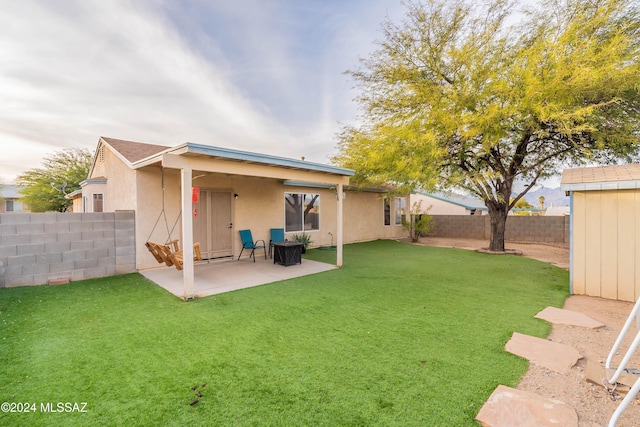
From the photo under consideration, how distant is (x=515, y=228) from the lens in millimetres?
13570

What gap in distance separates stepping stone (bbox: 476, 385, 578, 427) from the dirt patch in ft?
0.31

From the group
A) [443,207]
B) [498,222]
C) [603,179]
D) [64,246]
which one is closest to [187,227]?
→ [64,246]

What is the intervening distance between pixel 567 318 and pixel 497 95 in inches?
255

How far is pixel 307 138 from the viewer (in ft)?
48.6

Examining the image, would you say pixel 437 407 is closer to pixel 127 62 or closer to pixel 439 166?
pixel 439 166

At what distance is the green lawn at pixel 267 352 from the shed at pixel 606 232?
2.16 feet

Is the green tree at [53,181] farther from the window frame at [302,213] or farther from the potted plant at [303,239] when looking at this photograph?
the potted plant at [303,239]

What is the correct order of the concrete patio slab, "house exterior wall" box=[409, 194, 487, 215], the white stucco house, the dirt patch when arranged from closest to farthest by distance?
1. the dirt patch
2. the white stucco house
3. the concrete patio slab
4. "house exterior wall" box=[409, 194, 487, 215]

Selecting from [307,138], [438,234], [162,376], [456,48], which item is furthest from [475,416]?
[438,234]

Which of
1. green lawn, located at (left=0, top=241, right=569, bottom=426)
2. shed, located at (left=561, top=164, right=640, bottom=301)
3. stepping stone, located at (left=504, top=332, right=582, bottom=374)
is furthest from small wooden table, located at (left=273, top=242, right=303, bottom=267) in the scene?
shed, located at (left=561, top=164, right=640, bottom=301)

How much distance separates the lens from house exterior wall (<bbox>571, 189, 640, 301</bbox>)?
478cm

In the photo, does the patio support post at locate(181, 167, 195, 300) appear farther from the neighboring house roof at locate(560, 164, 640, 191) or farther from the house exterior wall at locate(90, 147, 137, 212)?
the neighboring house roof at locate(560, 164, 640, 191)

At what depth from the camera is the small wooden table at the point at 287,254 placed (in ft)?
24.9

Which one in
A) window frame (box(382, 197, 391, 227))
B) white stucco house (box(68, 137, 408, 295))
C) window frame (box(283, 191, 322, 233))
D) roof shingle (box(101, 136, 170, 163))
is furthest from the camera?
window frame (box(382, 197, 391, 227))
